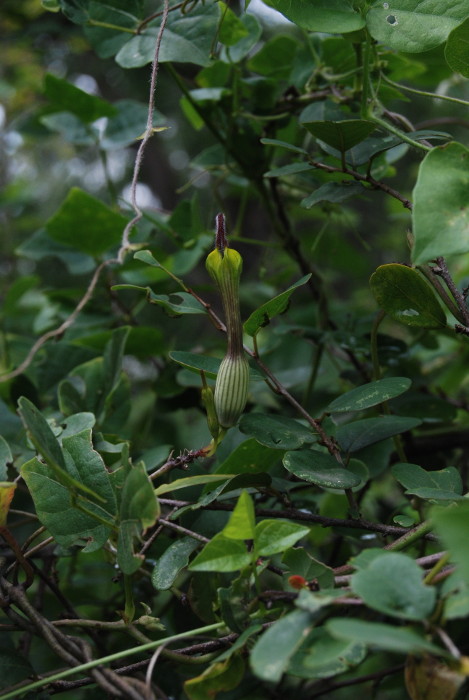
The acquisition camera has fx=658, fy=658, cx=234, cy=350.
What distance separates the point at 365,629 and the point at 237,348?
0.18m

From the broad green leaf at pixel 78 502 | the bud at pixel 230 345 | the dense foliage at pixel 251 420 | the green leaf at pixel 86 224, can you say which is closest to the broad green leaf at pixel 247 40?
the dense foliage at pixel 251 420

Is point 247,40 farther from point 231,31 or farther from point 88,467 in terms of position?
point 88,467

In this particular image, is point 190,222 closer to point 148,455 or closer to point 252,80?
point 252,80

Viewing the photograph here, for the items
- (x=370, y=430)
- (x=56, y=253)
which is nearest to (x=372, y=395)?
(x=370, y=430)

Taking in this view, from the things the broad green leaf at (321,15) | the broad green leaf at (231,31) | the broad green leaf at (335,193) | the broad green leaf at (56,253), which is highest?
the broad green leaf at (321,15)

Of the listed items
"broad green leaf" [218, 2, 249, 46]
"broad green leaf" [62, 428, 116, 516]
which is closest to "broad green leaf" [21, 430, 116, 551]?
"broad green leaf" [62, 428, 116, 516]

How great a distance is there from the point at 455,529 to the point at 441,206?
5.3 inches

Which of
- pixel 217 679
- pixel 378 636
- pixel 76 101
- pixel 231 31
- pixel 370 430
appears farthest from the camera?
pixel 76 101

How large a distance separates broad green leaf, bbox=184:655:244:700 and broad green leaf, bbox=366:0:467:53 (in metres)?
0.33

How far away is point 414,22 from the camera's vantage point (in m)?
0.37

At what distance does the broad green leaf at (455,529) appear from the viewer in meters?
0.21

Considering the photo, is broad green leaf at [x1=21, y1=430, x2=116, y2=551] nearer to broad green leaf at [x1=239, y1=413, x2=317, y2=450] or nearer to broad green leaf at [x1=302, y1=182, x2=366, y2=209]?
broad green leaf at [x1=239, y1=413, x2=317, y2=450]

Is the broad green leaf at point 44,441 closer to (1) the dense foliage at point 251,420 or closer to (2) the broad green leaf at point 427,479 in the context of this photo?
(1) the dense foliage at point 251,420

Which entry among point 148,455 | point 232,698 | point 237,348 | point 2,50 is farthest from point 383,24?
point 2,50
